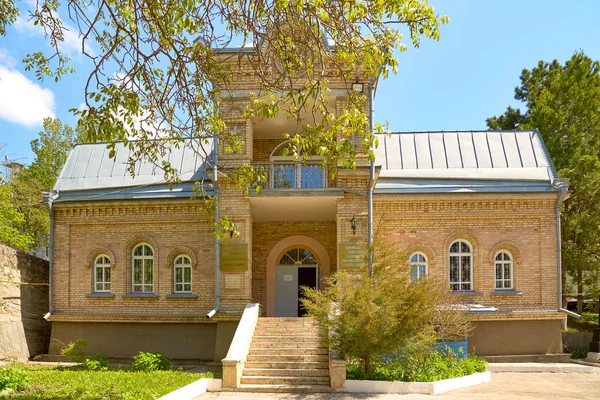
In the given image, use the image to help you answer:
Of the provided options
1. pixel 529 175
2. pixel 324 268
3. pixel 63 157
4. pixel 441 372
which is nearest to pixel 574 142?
pixel 529 175

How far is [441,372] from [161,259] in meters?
8.68

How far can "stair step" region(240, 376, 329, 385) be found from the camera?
11.7 meters

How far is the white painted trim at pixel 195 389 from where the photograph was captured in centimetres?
1009

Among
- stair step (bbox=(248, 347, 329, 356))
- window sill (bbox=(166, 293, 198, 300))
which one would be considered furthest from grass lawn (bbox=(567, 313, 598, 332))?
window sill (bbox=(166, 293, 198, 300))

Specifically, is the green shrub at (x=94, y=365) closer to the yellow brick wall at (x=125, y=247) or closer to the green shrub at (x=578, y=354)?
the yellow brick wall at (x=125, y=247)

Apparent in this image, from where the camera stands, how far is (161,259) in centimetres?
1659

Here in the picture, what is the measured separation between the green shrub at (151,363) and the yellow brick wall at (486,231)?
696cm

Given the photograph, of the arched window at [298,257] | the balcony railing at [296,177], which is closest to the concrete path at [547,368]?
the arched window at [298,257]

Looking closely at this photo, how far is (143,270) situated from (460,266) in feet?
30.9

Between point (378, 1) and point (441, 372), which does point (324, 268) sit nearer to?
point (441, 372)

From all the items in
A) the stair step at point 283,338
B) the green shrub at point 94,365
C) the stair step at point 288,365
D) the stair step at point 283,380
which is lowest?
the green shrub at point 94,365

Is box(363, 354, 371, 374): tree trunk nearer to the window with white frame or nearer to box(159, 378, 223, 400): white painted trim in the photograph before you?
box(159, 378, 223, 400): white painted trim

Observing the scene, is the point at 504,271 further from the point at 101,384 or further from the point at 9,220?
the point at 9,220

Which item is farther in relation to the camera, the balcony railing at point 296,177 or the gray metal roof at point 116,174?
the gray metal roof at point 116,174
